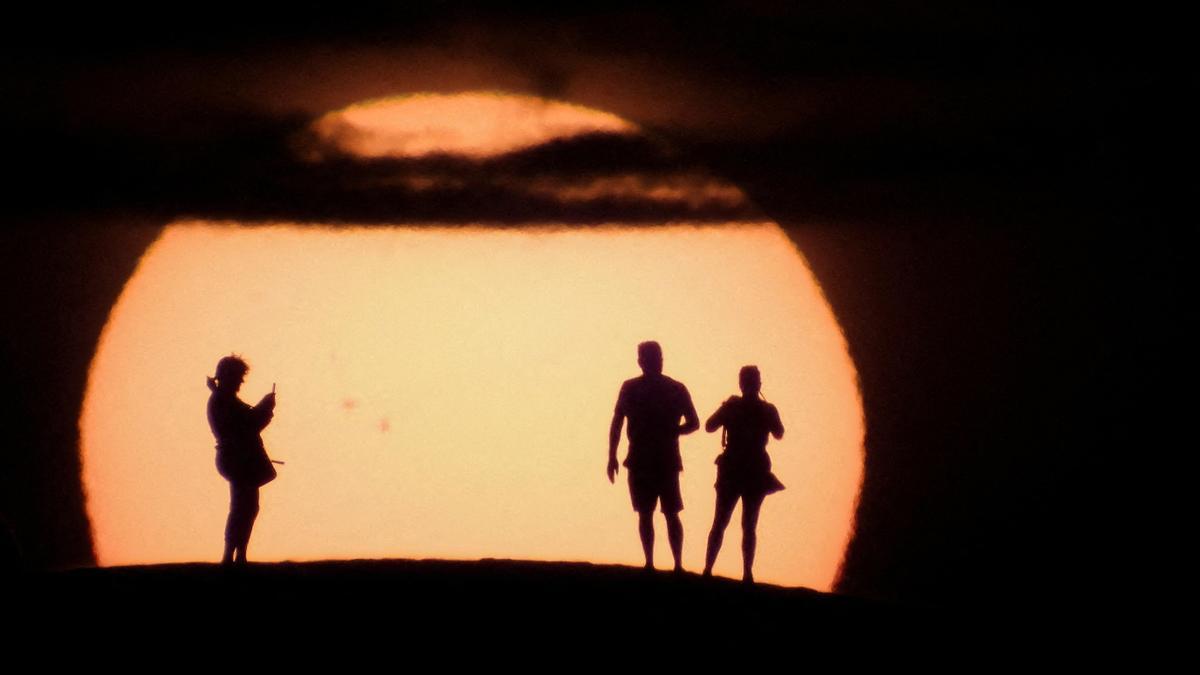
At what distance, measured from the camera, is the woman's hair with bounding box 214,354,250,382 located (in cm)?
1143

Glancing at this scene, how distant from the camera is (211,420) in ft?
38.1

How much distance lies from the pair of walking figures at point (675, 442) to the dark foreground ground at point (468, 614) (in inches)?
25.6

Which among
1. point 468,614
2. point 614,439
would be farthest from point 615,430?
point 468,614

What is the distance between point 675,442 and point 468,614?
7.97ft

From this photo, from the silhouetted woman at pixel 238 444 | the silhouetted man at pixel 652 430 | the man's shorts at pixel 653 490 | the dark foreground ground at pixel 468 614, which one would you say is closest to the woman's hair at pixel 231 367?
the silhouetted woman at pixel 238 444

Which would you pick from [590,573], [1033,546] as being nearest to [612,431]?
[590,573]

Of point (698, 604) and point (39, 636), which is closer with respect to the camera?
point (39, 636)

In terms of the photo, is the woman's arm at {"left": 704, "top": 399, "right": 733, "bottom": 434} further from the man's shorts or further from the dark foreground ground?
the dark foreground ground

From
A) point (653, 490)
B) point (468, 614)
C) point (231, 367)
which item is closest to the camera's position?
point (468, 614)

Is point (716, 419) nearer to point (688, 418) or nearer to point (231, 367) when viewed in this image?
point (688, 418)

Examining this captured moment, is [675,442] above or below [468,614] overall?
above

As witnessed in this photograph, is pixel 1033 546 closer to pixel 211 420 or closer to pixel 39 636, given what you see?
pixel 211 420

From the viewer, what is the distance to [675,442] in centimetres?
1170

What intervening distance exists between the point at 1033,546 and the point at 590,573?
13968mm
